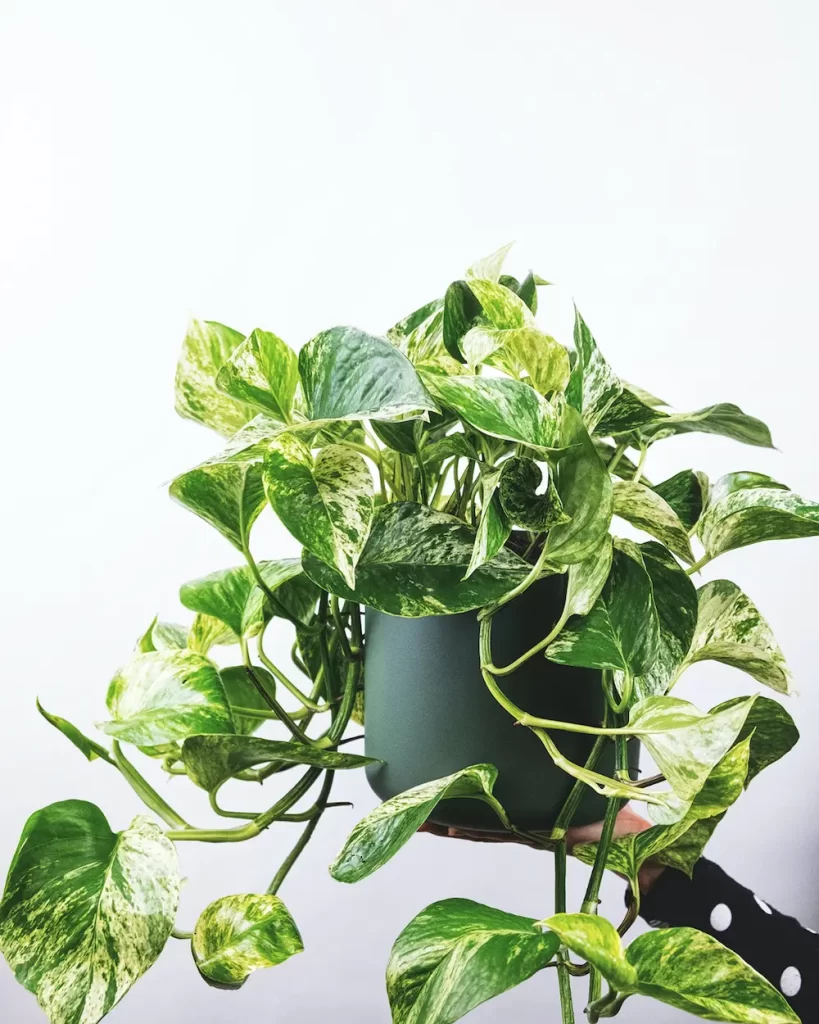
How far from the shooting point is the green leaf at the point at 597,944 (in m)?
0.33

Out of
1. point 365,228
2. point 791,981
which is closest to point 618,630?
point 791,981

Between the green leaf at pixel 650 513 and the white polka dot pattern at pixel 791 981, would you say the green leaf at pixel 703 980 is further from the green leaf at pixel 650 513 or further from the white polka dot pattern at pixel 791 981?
the white polka dot pattern at pixel 791 981

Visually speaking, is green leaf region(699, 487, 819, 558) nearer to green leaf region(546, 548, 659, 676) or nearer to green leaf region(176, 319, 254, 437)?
green leaf region(546, 548, 659, 676)

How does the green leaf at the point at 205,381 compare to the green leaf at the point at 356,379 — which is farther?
the green leaf at the point at 205,381

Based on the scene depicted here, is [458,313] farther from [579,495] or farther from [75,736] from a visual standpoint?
[75,736]

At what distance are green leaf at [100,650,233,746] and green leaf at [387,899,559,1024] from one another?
139 millimetres

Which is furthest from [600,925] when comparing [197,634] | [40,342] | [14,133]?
[14,133]

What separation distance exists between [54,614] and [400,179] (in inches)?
29.2

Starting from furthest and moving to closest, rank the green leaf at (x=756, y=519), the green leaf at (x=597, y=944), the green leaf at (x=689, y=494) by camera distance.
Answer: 1. the green leaf at (x=689, y=494)
2. the green leaf at (x=756, y=519)
3. the green leaf at (x=597, y=944)

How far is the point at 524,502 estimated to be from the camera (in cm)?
43

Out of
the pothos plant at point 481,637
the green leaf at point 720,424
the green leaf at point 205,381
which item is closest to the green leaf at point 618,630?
the pothos plant at point 481,637

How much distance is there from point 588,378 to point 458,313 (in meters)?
0.09

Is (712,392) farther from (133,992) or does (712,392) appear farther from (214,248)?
(133,992)

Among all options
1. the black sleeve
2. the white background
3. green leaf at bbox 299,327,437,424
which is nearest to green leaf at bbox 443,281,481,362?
green leaf at bbox 299,327,437,424
